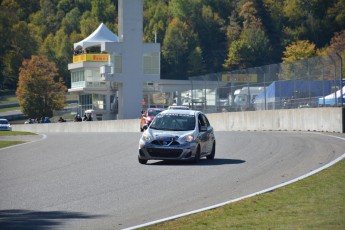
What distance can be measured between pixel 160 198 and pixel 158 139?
727 centimetres

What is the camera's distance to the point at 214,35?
18075 centimetres

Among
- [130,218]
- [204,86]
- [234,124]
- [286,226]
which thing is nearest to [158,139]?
[130,218]

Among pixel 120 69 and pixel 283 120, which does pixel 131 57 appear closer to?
pixel 120 69

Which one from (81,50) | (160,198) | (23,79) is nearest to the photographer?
(160,198)

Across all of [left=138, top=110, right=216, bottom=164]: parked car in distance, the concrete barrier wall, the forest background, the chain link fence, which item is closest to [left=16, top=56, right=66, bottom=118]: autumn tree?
the forest background

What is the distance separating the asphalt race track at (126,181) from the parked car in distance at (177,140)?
26 centimetres

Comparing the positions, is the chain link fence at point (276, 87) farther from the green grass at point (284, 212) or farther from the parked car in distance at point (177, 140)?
the green grass at point (284, 212)

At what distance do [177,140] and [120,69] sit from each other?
242 feet

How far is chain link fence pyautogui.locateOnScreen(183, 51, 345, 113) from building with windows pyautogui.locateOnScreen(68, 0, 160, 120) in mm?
37690

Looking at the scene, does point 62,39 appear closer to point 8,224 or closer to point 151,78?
point 151,78

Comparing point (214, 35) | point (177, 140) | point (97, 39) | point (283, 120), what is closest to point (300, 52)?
point (97, 39)

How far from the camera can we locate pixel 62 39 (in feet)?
606

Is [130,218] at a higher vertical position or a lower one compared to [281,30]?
lower

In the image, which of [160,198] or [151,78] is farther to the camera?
[151,78]
